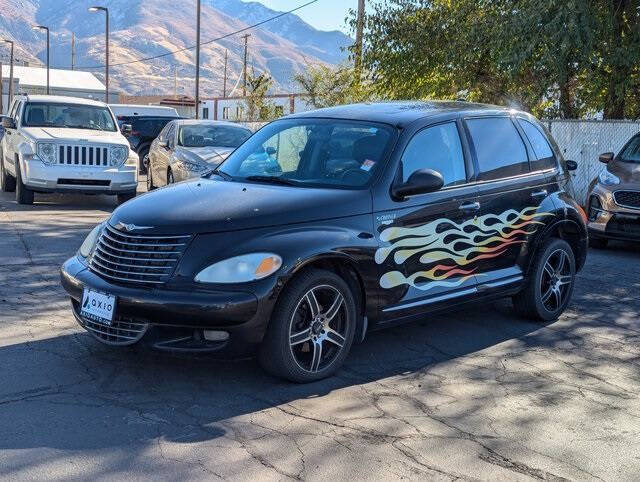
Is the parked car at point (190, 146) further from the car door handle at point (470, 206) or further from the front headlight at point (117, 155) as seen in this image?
the car door handle at point (470, 206)

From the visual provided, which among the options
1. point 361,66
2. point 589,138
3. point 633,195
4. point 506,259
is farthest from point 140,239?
point 361,66

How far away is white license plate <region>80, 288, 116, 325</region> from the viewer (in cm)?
489

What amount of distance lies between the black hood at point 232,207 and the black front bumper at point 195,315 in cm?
40

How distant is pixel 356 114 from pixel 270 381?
2186 mm

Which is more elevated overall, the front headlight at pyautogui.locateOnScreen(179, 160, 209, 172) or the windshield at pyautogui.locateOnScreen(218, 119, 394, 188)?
the windshield at pyautogui.locateOnScreen(218, 119, 394, 188)

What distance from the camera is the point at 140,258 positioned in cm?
493

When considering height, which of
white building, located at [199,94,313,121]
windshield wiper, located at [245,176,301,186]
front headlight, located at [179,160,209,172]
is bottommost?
front headlight, located at [179,160,209,172]

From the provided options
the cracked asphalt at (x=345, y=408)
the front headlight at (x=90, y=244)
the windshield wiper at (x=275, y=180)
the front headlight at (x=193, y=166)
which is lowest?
the cracked asphalt at (x=345, y=408)

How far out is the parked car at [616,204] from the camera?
10914 millimetres

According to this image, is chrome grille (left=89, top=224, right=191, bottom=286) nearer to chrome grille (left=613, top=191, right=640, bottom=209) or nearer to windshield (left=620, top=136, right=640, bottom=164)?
chrome grille (left=613, top=191, right=640, bottom=209)

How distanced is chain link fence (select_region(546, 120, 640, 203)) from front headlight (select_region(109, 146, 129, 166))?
896 centimetres

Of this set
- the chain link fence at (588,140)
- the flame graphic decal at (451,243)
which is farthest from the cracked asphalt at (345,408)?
the chain link fence at (588,140)

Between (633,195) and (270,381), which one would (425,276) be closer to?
(270,381)

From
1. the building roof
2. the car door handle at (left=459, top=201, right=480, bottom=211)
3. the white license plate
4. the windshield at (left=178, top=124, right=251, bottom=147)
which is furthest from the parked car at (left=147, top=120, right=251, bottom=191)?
the building roof
